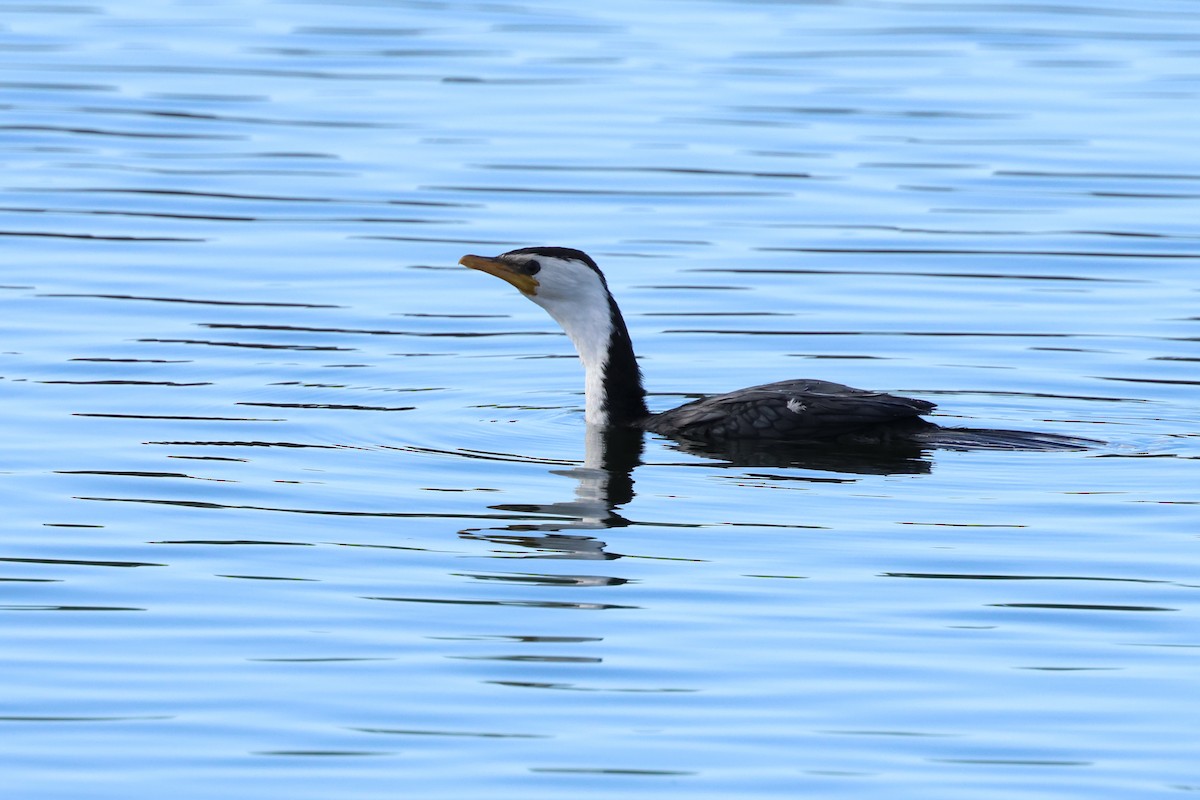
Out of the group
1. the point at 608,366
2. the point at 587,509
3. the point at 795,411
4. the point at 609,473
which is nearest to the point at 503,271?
the point at 608,366

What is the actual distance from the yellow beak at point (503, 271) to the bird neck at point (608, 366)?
321mm

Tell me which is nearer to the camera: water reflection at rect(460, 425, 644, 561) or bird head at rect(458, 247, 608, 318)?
water reflection at rect(460, 425, 644, 561)

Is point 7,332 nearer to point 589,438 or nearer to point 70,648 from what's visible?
point 589,438

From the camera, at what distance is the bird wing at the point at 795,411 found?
1251cm

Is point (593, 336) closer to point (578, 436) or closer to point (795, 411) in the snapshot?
point (578, 436)

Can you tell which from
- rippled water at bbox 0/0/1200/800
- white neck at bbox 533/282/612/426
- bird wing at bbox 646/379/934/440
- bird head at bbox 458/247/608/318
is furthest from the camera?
white neck at bbox 533/282/612/426

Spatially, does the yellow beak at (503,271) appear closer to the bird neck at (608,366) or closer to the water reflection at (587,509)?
the bird neck at (608,366)

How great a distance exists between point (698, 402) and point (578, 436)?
2.34ft

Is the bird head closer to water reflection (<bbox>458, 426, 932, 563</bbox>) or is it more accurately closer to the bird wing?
water reflection (<bbox>458, 426, 932, 563</bbox>)

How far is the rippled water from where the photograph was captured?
802 cm

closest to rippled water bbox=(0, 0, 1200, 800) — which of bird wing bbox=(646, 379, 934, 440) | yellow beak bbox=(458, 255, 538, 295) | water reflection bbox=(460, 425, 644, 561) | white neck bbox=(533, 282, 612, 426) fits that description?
water reflection bbox=(460, 425, 644, 561)

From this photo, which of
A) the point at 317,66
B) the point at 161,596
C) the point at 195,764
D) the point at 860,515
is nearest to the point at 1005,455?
the point at 860,515

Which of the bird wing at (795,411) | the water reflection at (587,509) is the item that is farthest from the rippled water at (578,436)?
the bird wing at (795,411)

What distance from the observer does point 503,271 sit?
13391 millimetres
